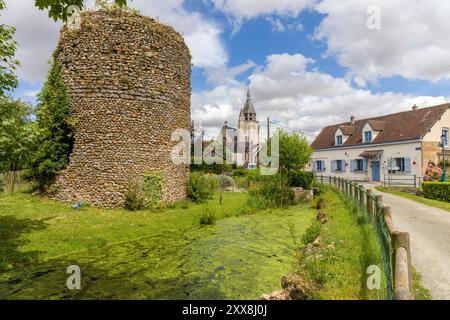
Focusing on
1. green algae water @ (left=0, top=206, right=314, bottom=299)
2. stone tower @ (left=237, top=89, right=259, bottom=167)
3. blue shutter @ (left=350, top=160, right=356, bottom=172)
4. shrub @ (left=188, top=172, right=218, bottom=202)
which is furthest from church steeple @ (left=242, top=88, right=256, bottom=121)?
green algae water @ (left=0, top=206, right=314, bottom=299)

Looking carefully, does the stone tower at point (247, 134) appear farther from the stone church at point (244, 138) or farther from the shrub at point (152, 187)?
the shrub at point (152, 187)

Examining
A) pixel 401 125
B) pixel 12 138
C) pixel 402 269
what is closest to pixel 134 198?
pixel 12 138

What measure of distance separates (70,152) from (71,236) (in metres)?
5.82

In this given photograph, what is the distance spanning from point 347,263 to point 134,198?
10.1 meters

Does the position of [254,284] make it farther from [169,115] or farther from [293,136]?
[293,136]

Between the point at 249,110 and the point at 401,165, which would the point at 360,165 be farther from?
the point at 249,110

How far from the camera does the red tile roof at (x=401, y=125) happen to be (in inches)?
1013

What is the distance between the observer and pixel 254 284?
265 inches

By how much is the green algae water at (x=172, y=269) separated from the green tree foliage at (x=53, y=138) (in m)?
6.60

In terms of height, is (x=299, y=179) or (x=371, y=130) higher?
(x=371, y=130)

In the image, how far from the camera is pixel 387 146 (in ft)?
93.0

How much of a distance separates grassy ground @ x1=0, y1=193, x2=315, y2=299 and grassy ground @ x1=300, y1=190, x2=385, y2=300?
1173 millimetres

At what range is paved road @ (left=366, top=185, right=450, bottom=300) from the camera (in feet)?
17.4

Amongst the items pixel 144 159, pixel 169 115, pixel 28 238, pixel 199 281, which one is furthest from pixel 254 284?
pixel 169 115
